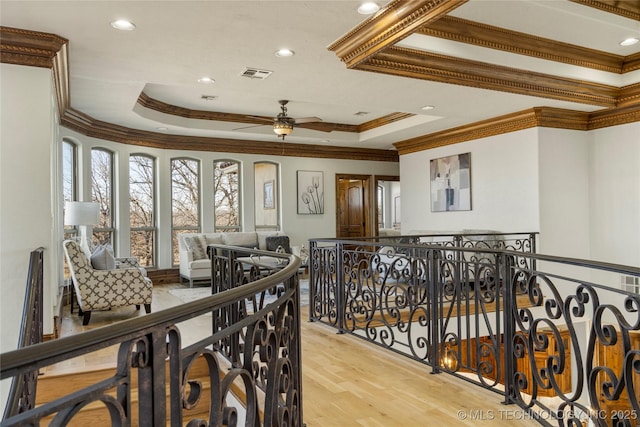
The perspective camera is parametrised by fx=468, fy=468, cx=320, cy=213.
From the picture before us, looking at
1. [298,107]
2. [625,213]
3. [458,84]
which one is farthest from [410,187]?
[458,84]

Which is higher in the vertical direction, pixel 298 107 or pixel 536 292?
pixel 298 107

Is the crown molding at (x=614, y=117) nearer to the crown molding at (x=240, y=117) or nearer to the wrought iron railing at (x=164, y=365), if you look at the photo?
the crown molding at (x=240, y=117)

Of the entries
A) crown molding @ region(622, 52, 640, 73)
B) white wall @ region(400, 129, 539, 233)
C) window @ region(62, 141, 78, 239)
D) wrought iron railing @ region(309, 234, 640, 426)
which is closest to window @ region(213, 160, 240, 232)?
window @ region(62, 141, 78, 239)

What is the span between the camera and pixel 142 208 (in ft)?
28.5

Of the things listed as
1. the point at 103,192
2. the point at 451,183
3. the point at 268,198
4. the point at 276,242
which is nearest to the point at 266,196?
the point at 268,198

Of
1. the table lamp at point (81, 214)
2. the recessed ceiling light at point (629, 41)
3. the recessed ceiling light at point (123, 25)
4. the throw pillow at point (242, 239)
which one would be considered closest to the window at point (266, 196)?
the throw pillow at point (242, 239)

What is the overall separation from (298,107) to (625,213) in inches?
207

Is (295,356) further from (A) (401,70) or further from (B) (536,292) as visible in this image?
(A) (401,70)

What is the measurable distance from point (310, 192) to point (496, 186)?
4042 mm

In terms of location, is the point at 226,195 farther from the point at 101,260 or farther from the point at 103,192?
the point at 101,260

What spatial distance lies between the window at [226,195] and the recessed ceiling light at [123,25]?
5729mm

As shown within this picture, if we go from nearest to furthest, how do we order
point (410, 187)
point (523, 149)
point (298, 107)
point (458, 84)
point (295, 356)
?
point (295, 356)
point (458, 84)
point (523, 149)
point (298, 107)
point (410, 187)

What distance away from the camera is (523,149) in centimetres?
728

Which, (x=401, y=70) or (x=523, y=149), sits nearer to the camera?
(x=401, y=70)
